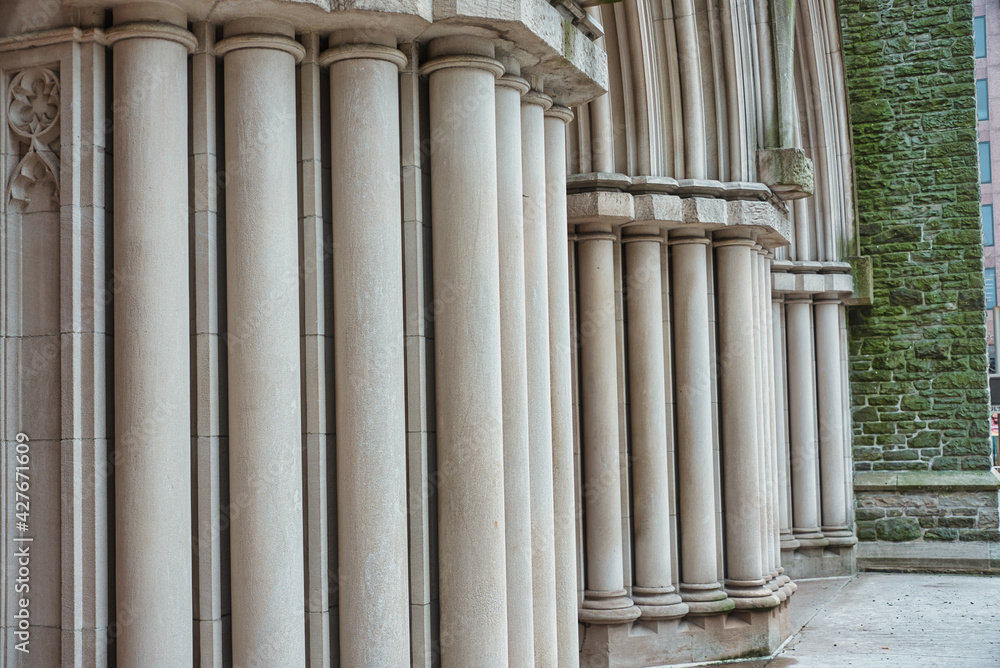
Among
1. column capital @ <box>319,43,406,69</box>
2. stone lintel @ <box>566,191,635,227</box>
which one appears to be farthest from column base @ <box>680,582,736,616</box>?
column capital @ <box>319,43,406,69</box>

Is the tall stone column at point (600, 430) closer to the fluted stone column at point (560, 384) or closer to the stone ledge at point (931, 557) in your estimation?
the fluted stone column at point (560, 384)

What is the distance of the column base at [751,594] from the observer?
287 inches

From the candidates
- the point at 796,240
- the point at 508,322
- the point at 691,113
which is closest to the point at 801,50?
the point at 796,240

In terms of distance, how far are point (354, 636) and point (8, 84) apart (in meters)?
2.08

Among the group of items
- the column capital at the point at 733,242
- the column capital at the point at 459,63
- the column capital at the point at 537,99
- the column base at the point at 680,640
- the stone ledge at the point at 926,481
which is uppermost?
the column capital at the point at 537,99

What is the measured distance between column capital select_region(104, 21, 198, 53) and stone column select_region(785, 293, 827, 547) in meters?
8.88

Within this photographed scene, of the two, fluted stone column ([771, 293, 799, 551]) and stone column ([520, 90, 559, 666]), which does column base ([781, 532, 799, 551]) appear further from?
stone column ([520, 90, 559, 666])

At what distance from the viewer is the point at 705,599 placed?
7.21 m

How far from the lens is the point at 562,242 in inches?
198

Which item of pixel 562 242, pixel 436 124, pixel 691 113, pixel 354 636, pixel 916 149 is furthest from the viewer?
pixel 916 149

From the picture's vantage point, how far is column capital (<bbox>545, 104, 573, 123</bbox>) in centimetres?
477

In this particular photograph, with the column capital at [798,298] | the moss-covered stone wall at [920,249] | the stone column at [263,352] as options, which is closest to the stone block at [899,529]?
the moss-covered stone wall at [920,249]

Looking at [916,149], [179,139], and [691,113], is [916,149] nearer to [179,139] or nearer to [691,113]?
[691,113]

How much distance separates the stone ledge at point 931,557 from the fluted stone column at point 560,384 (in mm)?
8038
